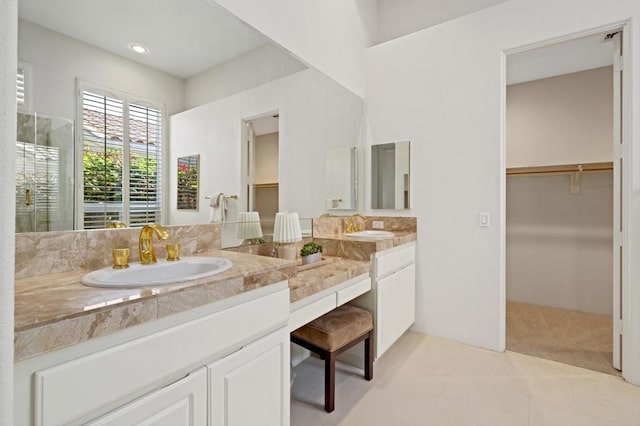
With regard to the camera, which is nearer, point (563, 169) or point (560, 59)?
point (560, 59)

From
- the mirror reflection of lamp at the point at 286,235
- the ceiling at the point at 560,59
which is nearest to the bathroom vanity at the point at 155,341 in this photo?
the mirror reflection of lamp at the point at 286,235

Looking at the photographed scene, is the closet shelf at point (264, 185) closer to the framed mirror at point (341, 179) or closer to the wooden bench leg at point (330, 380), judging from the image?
the framed mirror at point (341, 179)

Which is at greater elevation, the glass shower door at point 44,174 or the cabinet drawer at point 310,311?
the glass shower door at point 44,174

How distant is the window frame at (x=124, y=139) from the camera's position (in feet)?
3.72

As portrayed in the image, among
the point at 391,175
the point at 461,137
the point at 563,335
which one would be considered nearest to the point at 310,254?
the point at 391,175

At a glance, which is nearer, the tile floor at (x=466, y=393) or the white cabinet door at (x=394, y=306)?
the tile floor at (x=466, y=393)

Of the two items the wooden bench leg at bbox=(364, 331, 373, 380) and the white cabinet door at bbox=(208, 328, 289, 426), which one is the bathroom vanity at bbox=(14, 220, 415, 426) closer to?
the white cabinet door at bbox=(208, 328, 289, 426)

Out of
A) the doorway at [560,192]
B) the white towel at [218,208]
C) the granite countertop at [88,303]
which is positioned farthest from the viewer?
the doorway at [560,192]

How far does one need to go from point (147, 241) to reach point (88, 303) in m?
0.53

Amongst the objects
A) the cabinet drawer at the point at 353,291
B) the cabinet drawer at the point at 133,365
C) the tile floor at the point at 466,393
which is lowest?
the tile floor at the point at 466,393

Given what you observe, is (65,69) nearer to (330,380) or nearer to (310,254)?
(310,254)

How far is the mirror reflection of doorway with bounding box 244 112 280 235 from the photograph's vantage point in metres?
1.85

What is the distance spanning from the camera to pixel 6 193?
1.45 feet

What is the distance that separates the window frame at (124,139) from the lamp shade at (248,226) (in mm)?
437
